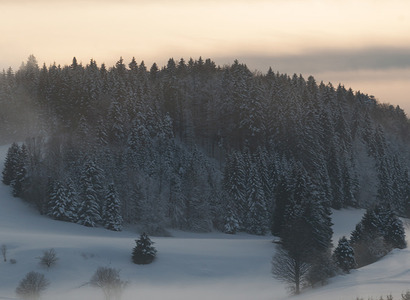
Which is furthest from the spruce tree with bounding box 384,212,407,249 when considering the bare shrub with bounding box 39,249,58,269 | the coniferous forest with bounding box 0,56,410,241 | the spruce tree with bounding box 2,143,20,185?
the spruce tree with bounding box 2,143,20,185

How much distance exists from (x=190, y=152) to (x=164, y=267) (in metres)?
46.4

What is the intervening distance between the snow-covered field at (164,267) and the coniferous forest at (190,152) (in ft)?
18.3

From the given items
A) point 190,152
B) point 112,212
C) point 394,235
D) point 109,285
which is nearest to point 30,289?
point 109,285

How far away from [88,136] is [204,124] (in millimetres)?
34015

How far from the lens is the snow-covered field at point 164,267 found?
46.7 m

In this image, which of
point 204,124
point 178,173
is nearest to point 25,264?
point 178,173

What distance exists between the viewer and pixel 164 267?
5547 cm

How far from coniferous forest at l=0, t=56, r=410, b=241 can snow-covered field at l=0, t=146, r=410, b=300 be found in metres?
5.59

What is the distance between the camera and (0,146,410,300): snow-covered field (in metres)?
46.7

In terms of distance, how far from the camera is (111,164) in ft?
278

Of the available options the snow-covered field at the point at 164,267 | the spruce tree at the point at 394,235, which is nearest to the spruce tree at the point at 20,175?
the snow-covered field at the point at 164,267

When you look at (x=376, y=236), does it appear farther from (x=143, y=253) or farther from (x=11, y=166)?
(x=11, y=166)

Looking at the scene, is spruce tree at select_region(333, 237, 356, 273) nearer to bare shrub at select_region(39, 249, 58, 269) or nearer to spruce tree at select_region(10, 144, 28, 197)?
bare shrub at select_region(39, 249, 58, 269)

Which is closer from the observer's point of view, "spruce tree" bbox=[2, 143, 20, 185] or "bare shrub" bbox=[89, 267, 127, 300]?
"bare shrub" bbox=[89, 267, 127, 300]
